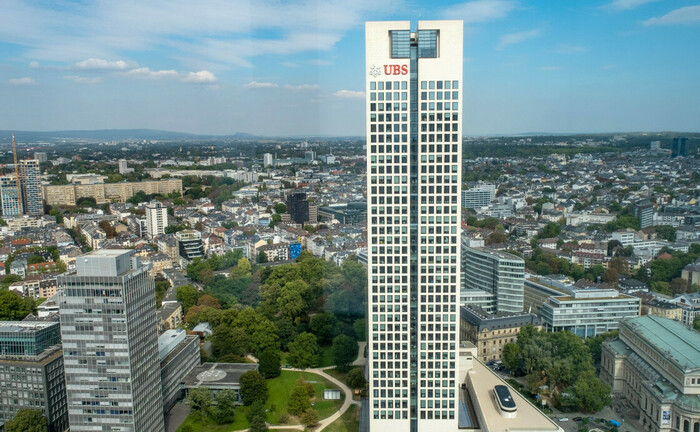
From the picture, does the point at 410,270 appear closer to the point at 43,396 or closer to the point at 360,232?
the point at 43,396

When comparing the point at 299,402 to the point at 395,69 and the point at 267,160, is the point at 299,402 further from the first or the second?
the point at 267,160

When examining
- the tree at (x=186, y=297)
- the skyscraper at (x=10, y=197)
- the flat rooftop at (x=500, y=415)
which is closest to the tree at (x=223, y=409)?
the flat rooftop at (x=500, y=415)

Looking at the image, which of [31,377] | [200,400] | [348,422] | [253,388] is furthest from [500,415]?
[31,377]

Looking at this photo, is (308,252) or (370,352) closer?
(370,352)

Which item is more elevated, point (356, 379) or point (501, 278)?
point (501, 278)

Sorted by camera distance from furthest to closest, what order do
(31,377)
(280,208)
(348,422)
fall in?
(280,208)
(348,422)
(31,377)

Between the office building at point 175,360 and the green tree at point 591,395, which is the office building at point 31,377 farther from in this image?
the green tree at point 591,395

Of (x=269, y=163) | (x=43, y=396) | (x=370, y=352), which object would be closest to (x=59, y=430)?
(x=43, y=396)
